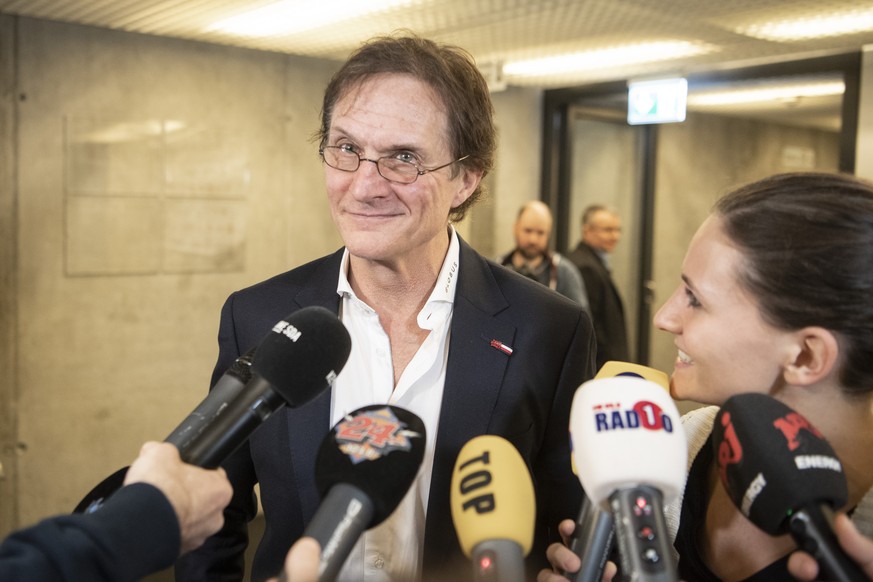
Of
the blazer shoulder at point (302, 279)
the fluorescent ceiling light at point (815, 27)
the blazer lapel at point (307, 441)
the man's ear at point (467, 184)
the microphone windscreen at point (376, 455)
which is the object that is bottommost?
the blazer lapel at point (307, 441)

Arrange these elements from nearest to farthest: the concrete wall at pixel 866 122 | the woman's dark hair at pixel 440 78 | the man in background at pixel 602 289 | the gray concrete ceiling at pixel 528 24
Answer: the woman's dark hair at pixel 440 78 → the gray concrete ceiling at pixel 528 24 → the concrete wall at pixel 866 122 → the man in background at pixel 602 289

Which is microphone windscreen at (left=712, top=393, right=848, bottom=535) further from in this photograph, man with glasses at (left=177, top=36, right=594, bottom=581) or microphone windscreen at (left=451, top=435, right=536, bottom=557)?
man with glasses at (left=177, top=36, right=594, bottom=581)

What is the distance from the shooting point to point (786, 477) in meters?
0.88

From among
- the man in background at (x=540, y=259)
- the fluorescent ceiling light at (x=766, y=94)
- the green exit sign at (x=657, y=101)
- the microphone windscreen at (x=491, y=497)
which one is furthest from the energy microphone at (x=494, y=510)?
the fluorescent ceiling light at (x=766, y=94)

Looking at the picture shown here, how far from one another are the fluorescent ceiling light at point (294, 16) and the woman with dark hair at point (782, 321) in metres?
2.75

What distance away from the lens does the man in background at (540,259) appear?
16.0 feet

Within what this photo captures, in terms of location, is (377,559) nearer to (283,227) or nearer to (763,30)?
(283,227)

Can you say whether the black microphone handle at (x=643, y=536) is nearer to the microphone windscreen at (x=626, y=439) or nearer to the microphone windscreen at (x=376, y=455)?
the microphone windscreen at (x=626, y=439)

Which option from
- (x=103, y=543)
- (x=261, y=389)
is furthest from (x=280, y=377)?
(x=103, y=543)

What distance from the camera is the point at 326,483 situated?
37.5 inches

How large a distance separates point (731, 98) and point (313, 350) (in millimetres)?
6189

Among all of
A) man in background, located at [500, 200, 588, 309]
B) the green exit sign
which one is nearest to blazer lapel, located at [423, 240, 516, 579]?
man in background, located at [500, 200, 588, 309]

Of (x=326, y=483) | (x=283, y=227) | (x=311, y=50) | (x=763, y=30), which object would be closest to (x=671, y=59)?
(x=763, y=30)

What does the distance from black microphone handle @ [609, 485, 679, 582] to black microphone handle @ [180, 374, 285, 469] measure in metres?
0.46
